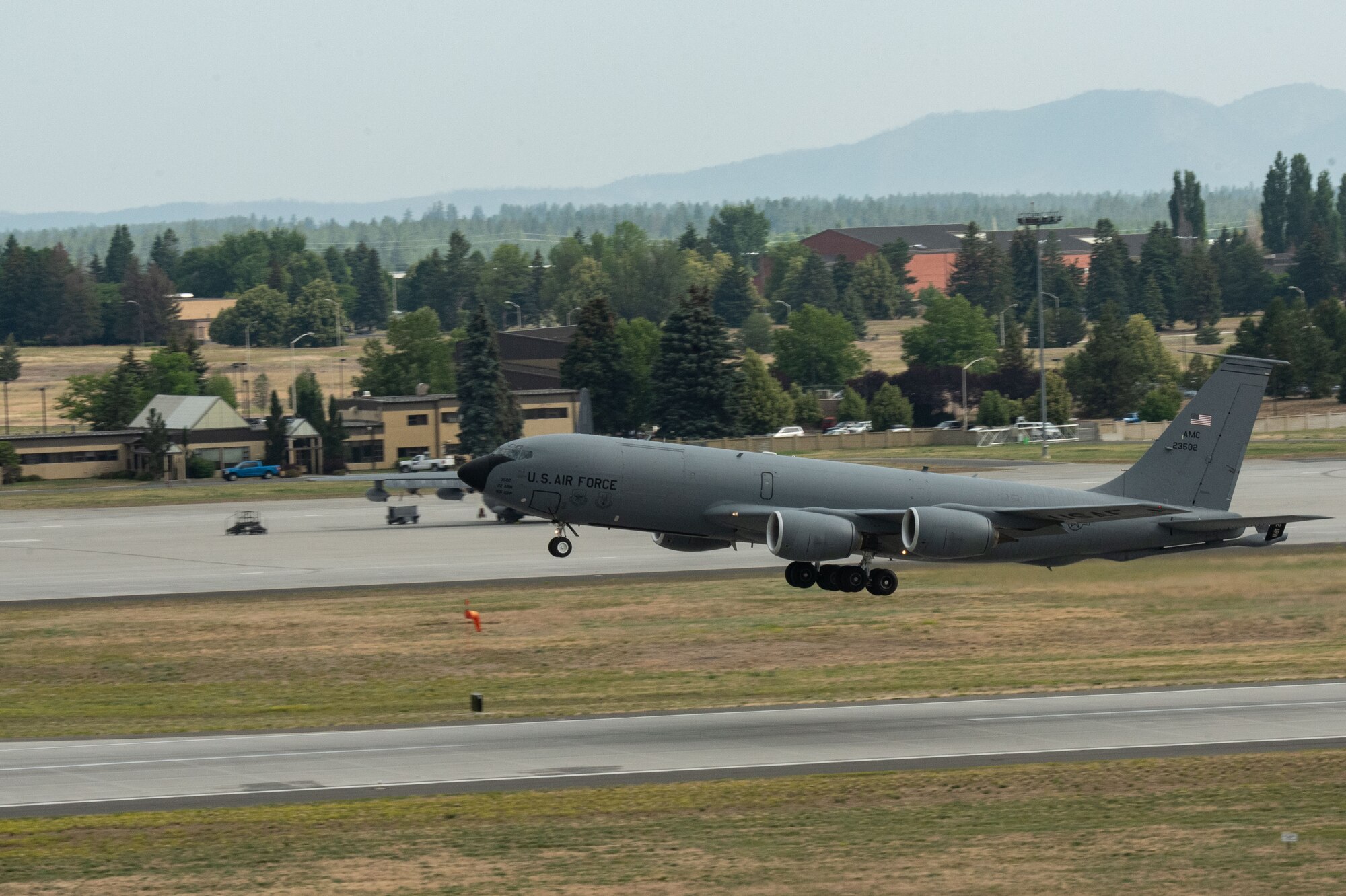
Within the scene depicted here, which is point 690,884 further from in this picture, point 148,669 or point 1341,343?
point 1341,343

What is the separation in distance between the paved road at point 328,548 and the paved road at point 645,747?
31.7m

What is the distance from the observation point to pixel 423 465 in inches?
5404

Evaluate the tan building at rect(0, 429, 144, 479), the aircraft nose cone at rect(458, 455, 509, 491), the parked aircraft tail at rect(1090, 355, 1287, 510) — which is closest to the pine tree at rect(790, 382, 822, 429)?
the tan building at rect(0, 429, 144, 479)

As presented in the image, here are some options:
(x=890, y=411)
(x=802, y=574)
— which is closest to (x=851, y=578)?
(x=802, y=574)

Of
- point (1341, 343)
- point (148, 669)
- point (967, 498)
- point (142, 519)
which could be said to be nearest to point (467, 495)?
point (142, 519)

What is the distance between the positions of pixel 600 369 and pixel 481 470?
117 m

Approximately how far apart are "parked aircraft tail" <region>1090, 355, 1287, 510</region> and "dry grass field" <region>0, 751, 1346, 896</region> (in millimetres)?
14256

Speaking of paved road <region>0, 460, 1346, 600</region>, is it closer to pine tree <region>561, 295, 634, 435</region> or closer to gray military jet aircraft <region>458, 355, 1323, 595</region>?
gray military jet aircraft <region>458, 355, 1323, 595</region>

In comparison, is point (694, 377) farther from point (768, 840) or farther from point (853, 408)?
point (768, 840)

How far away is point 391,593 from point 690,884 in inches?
1763

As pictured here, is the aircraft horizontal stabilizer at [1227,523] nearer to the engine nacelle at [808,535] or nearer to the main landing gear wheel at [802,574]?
the engine nacelle at [808,535]

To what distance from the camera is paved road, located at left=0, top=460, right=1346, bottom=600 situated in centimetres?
8081

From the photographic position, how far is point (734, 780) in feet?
132

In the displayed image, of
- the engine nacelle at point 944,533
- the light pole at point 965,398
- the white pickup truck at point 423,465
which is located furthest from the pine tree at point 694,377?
the engine nacelle at point 944,533
